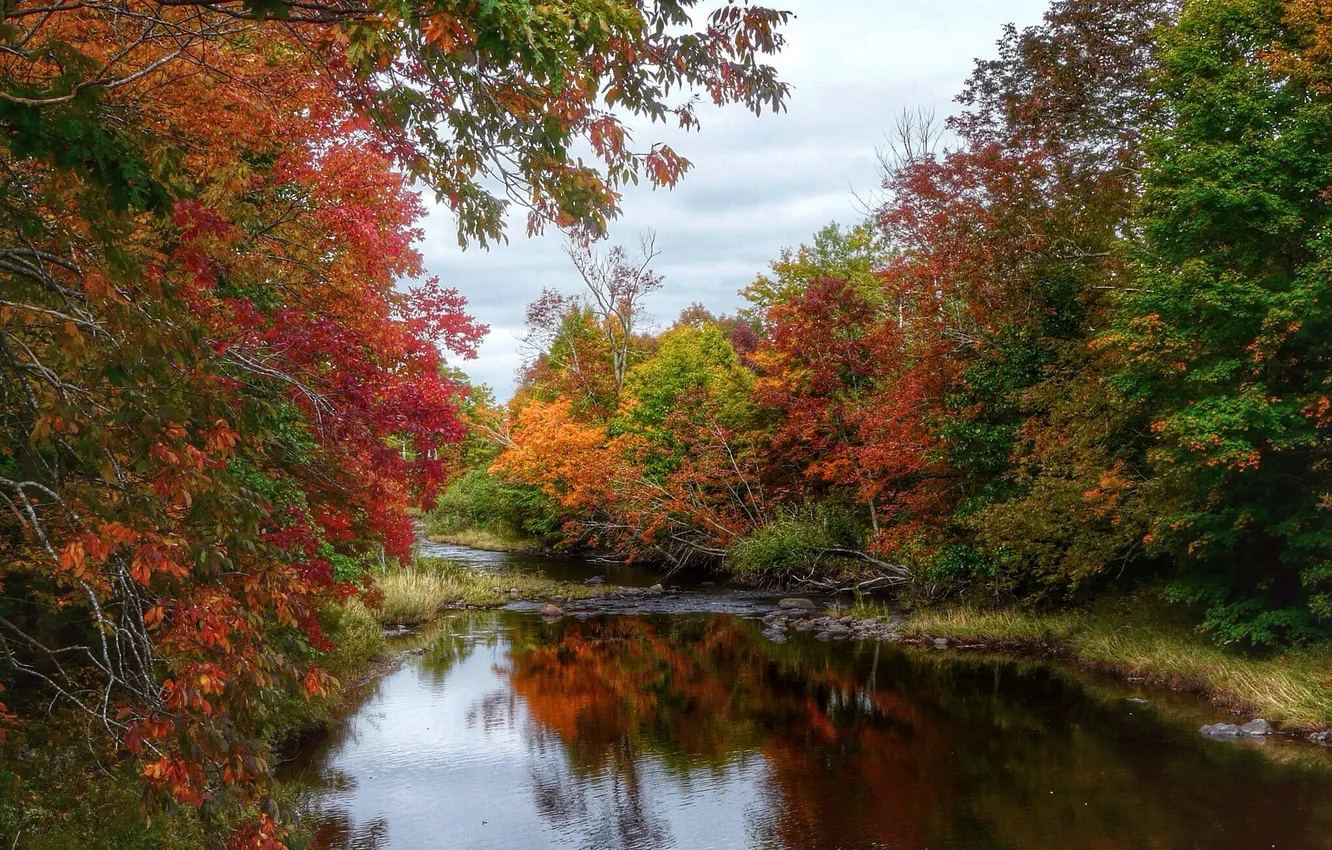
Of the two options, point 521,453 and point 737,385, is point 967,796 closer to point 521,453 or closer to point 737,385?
point 737,385

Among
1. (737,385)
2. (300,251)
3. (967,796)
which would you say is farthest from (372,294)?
(737,385)

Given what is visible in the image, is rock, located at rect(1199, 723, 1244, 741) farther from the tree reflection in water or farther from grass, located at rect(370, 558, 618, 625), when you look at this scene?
grass, located at rect(370, 558, 618, 625)

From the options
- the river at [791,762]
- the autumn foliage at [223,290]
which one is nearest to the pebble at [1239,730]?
the river at [791,762]

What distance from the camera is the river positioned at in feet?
29.7

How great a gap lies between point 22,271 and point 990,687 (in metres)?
14.5

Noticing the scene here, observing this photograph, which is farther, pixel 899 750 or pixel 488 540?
pixel 488 540

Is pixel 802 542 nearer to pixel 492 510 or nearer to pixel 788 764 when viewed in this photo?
pixel 788 764

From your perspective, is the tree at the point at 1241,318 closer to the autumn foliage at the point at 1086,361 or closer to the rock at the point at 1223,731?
the autumn foliage at the point at 1086,361

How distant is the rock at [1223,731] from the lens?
11.6 metres

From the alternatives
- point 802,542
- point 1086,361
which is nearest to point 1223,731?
point 1086,361

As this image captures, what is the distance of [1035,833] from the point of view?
29.0 feet

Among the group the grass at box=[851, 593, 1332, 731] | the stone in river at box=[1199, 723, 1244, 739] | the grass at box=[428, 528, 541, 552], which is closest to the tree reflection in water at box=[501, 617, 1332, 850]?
the stone in river at box=[1199, 723, 1244, 739]

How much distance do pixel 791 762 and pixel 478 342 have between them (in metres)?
6.65

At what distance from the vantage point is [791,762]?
1133 centimetres
